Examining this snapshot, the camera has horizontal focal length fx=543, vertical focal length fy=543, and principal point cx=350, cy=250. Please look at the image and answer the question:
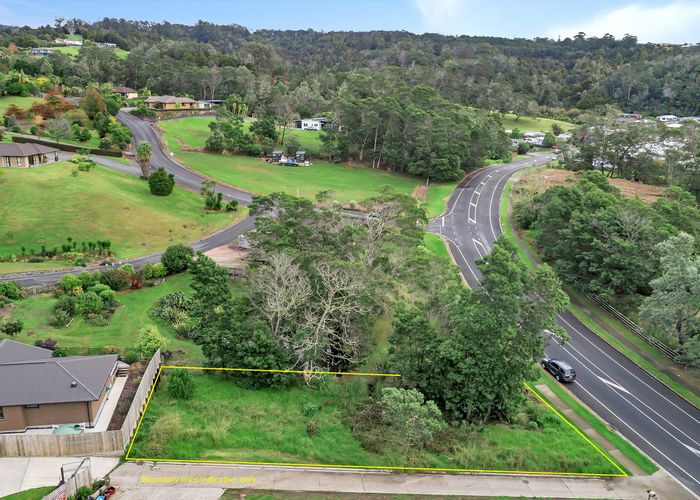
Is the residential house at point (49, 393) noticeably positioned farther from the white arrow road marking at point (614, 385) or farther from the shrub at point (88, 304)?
the white arrow road marking at point (614, 385)

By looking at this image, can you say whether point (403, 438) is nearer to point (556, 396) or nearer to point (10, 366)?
point (556, 396)

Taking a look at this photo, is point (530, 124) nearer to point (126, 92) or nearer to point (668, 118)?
point (668, 118)

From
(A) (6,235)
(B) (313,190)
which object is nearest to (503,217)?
(B) (313,190)

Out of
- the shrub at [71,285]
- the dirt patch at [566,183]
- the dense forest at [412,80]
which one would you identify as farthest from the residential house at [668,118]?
the shrub at [71,285]

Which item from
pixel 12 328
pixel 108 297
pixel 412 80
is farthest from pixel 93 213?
pixel 412 80

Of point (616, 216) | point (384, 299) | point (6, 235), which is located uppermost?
point (616, 216)

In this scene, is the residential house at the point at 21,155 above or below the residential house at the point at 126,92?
below
